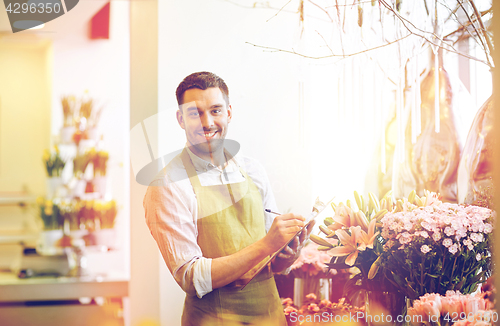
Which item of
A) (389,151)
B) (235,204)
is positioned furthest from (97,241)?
(389,151)

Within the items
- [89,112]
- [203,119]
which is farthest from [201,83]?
Result: [89,112]

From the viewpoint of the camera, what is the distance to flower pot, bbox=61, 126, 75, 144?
100cm

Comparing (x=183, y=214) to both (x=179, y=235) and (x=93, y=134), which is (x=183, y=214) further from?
(x=93, y=134)

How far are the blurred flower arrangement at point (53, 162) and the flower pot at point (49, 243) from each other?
0.15 metres

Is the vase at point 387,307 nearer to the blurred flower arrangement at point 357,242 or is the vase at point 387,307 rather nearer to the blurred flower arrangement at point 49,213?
the blurred flower arrangement at point 357,242

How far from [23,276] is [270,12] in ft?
3.16

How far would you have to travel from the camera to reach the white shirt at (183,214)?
909 millimetres

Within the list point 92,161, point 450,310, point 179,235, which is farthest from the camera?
point 92,161

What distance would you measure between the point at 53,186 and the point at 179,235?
37 cm

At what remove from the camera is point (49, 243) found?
98 centimetres

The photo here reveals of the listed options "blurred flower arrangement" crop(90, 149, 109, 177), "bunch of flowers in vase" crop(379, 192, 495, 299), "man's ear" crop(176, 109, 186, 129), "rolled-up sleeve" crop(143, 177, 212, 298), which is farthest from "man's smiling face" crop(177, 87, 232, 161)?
"bunch of flowers in vase" crop(379, 192, 495, 299)

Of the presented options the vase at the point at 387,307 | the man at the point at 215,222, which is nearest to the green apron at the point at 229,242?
the man at the point at 215,222

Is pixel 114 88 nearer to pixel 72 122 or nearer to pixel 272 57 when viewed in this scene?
pixel 72 122

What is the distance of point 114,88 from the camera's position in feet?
3.37
